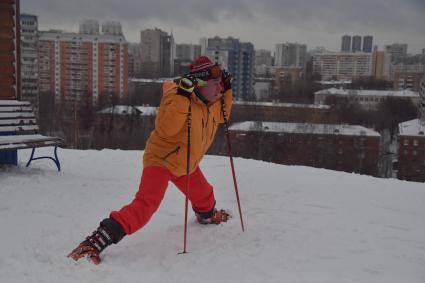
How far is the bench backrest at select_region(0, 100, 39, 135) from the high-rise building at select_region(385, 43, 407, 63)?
390ft

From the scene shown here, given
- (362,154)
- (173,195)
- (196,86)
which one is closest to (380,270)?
(196,86)

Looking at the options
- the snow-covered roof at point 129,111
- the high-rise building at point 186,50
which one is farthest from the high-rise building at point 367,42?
the snow-covered roof at point 129,111

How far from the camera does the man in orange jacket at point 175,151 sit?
3664 millimetres

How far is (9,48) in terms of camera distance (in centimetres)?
717

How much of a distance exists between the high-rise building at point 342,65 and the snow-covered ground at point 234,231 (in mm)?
114150

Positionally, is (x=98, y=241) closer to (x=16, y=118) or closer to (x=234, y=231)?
(x=234, y=231)

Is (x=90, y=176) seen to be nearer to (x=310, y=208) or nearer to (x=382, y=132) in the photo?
(x=310, y=208)

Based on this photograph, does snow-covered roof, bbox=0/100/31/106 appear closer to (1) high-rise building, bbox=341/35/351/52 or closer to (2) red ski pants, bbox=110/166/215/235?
(2) red ski pants, bbox=110/166/215/235

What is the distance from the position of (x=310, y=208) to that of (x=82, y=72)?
58300mm

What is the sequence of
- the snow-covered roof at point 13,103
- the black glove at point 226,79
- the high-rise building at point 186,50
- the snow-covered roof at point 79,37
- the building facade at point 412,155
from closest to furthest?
the black glove at point 226,79 → the snow-covered roof at point 13,103 → the building facade at point 412,155 → the snow-covered roof at point 79,37 → the high-rise building at point 186,50

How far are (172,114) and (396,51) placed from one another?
13573 centimetres

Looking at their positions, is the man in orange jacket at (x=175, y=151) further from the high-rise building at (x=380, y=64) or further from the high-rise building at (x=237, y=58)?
the high-rise building at (x=380, y=64)

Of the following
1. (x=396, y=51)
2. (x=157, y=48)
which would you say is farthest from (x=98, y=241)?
(x=396, y=51)

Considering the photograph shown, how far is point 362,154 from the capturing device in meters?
43.4
